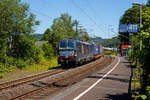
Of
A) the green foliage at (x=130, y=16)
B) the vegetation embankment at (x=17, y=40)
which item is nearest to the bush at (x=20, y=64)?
the vegetation embankment at (x=17, y=40)

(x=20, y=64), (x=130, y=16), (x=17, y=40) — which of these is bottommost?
(x=20, y=64)

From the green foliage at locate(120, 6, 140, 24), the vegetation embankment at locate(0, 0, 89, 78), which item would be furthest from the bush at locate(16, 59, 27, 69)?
the green foliage at locate(120, 6, 140, 24)

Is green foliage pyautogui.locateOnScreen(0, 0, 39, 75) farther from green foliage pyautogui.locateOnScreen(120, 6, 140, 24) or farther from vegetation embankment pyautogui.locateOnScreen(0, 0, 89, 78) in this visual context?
green foliage pyautogui.locateOnScreen(120, 6, 140, 24)

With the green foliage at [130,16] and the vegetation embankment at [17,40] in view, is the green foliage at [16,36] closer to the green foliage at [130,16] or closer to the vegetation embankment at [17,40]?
the vegetation embankment at [17,40]

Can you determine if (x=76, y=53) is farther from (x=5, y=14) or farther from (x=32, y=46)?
(x=5, y=14)

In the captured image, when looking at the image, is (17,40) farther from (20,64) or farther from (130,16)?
(130,16)

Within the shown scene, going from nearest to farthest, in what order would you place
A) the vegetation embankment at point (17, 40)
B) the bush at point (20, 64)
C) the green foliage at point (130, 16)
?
the vegetation embankment at point (17, 40) → the bush at point (20, 64) → the green foliage at point (130, 16)

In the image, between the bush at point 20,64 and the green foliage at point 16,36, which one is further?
the bush at point 20,64

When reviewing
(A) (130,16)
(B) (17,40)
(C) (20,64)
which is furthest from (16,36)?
(A) (130,16)

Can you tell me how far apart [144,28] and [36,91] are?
7.10 meters

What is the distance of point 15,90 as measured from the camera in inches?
473

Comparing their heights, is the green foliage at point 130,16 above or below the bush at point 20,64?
above

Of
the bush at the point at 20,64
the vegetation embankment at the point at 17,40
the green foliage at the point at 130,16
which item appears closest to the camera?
the vegetation embankment at the point at 17,40

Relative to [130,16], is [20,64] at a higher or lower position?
lower
